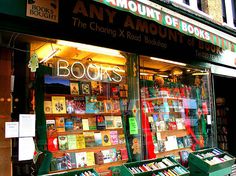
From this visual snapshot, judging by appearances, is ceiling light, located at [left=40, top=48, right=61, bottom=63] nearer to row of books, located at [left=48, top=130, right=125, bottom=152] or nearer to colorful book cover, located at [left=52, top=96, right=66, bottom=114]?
colorful book cover, located at [left=52, top=96, right=66, bottom=114]

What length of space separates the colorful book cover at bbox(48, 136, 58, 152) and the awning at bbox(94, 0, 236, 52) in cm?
228

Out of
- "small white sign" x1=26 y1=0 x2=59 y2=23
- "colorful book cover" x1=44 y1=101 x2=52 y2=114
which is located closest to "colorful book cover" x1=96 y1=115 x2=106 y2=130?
"colorful book cover" x1=44 y1=101 x2=52 y2=114

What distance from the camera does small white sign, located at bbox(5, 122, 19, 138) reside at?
375cm

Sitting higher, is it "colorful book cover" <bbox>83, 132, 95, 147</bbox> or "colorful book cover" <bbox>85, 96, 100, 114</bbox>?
"colorful book cover" <bbox>85, 96, 100, 114</bbox>

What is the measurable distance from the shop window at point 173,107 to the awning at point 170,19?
112cm

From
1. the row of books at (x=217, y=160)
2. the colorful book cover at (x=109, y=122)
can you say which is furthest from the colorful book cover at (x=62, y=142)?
the row of books at (x=217, y=160)

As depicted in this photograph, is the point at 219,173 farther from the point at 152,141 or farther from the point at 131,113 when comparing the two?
the point at 131,113

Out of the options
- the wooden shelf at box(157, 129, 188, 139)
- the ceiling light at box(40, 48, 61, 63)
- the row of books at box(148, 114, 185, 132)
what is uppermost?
the ceiling light at box(40, 48, 61, 63)

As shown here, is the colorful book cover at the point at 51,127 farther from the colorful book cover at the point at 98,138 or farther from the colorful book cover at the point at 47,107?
the colorful book cover at the point at 98,138

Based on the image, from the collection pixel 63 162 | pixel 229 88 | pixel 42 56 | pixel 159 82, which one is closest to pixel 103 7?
pixel 42 56

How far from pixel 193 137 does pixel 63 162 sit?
3523 mm

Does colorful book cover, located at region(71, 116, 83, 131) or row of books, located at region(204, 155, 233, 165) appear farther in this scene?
row of books, located at region(204, 155, 233, 165)

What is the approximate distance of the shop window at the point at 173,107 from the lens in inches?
231

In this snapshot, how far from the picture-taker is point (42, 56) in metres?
4.34
